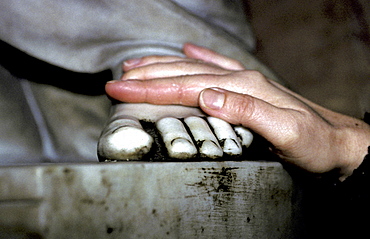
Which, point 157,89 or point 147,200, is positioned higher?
point 157,89

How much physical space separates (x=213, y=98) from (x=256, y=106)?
63 mm

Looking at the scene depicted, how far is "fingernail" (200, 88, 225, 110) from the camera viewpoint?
1.57 ft

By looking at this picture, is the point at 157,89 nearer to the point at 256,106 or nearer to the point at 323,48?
the point at 256,106

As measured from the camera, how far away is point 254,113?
1.54 ft

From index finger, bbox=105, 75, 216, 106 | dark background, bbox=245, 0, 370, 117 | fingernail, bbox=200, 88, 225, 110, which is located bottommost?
fingernail, bbox=200, 88, 225, 110

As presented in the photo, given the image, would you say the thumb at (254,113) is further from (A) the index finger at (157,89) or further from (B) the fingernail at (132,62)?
(B) the fingernail at (132,62)

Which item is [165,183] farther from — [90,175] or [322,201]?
[322,201]

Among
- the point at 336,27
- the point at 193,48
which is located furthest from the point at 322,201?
the point at 336,27

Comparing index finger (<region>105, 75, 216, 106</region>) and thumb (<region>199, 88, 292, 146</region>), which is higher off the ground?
index finger (<region>105, 75, 216, 106</region>)

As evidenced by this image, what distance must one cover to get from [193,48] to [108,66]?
182 millimetres

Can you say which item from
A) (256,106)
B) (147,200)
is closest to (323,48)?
(256,106)

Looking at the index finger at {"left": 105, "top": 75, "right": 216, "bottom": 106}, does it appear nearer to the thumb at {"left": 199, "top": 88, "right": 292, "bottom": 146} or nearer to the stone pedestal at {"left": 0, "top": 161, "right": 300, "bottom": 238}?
the thumb at {"left": 199, "top": 88, "right": 292, "bottom": 146}

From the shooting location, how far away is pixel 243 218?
40 centimetres

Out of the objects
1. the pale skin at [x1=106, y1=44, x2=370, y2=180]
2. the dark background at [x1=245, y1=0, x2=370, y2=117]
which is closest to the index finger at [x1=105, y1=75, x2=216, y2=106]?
the pale skin at [x1=106, y1=44, x2=370, y2=180]
